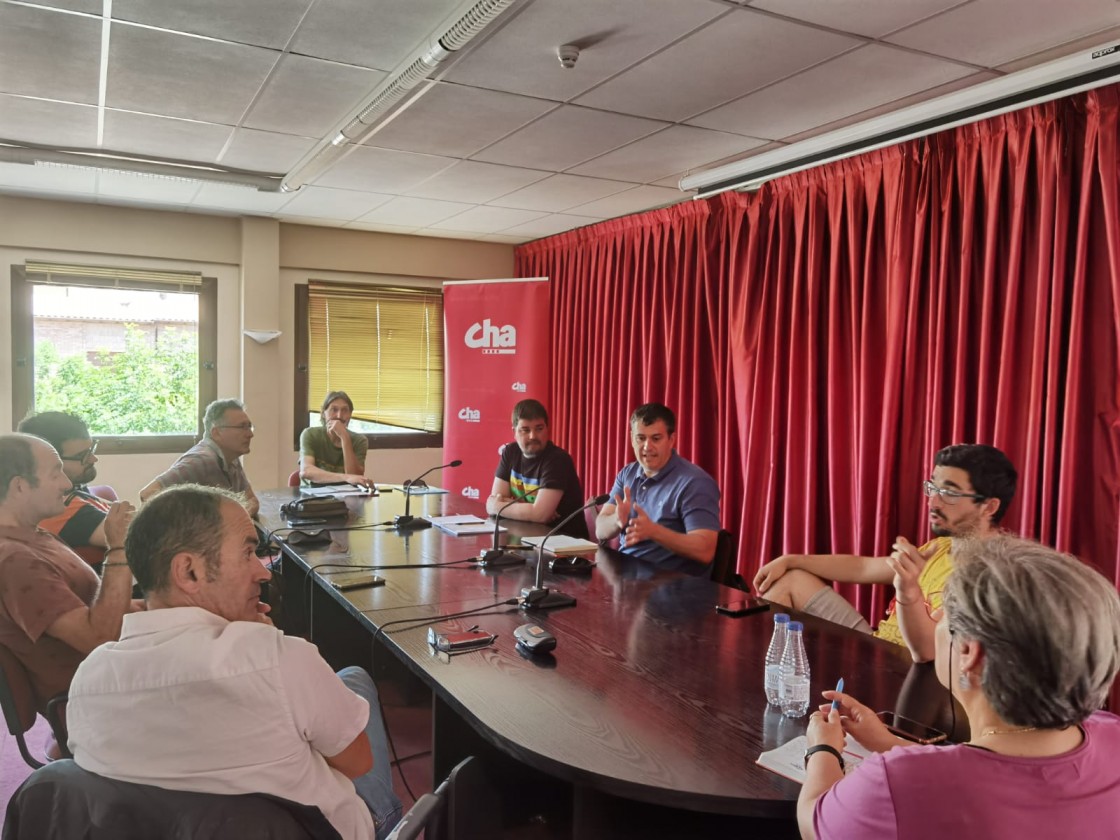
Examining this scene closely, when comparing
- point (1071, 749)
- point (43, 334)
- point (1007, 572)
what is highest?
point (43, 334)

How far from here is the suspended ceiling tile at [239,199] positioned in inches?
186

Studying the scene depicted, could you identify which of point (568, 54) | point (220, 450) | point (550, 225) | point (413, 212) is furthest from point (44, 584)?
point (550, 225)

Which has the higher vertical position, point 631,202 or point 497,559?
point 631,202

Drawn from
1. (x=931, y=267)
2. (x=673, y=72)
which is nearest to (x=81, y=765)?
(x=673, y=72)

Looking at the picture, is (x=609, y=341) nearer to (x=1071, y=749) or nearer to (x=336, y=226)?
(x=336, y=226)

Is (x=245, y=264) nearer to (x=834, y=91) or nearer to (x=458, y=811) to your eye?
(x=834, y=91)

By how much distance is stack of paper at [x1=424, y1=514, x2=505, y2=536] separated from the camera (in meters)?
3.32

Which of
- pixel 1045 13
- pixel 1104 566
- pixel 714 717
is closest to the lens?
pixel 714 717

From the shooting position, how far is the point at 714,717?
5.02ft

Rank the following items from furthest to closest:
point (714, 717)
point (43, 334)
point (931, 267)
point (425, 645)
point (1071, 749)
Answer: point (43, 334), point (931, 267), point (425, 645), point (714, 717), point (1071, 749)

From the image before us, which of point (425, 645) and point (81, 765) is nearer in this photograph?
point (81, 765)

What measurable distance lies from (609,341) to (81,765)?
4.68 metres

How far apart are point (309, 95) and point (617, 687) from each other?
257cm

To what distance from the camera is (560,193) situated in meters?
4.70
